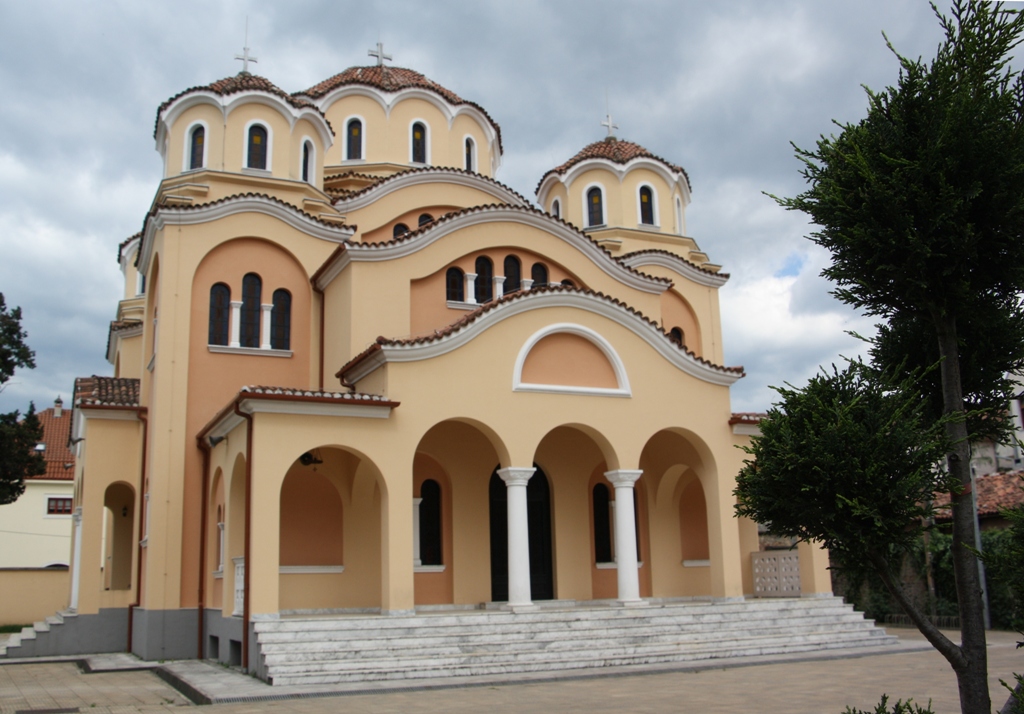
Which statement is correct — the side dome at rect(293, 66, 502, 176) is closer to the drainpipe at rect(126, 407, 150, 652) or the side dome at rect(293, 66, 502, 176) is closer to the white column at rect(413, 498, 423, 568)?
the drainpipe at rect(126, 407, 150, 652)

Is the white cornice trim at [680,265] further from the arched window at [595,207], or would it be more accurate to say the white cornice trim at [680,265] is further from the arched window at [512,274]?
the arched window at [512,274]

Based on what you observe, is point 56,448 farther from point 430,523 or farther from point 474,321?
point 474,321

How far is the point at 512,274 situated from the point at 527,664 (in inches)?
335

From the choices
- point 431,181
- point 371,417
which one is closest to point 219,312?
point 371,417

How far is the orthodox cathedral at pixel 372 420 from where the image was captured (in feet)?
50.4

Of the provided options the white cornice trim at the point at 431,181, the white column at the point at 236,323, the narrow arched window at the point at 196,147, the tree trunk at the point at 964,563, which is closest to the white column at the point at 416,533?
the white column at the point at 236,323

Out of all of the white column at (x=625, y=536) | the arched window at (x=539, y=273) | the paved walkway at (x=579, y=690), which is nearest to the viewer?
the paved walkway at (x=579, y=690)

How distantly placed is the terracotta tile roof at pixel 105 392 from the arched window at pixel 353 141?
7.72 meters

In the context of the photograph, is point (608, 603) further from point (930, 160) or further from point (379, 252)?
point (930, 160)

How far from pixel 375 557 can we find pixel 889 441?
1167 cm

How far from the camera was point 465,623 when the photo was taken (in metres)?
14.0

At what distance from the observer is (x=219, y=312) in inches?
736

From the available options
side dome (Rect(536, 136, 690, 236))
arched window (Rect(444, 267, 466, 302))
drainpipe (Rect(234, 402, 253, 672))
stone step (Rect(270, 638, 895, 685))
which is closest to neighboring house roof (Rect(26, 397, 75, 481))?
side dome (Rect(536, 136, 690, 236))

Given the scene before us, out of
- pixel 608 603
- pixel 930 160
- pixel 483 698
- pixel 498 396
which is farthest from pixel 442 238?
pixel 930 160
